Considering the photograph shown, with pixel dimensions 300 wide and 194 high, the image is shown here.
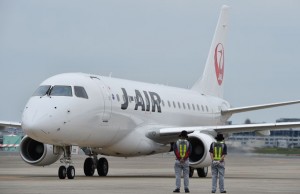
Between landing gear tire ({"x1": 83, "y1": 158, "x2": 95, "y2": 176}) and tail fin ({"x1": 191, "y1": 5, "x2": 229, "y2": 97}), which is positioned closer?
landing gear tire ({"x1": 83, "y1": 158, "x2": 95, "y2": 176})

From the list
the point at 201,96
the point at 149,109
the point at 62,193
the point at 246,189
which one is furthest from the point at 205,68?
the point at 62,193

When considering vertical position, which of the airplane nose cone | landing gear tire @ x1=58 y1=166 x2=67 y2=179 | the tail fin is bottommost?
landing gear tire @ x1=58 y1=166 x2=67 y2=179

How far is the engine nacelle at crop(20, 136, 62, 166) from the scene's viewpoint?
36438 millimetres

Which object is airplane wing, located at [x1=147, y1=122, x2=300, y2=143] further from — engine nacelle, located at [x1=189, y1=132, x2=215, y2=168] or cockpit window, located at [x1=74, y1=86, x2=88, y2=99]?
cockpit window, located at [x1=74, y1=86, x2=88, y2=99]

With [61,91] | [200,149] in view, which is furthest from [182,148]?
[200,149]

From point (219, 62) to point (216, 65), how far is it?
1.56ft

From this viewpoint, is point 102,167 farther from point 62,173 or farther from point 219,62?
point 219,62

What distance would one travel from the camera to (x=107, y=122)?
116ft

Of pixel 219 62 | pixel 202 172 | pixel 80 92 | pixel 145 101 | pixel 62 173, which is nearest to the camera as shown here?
pixel 62 173

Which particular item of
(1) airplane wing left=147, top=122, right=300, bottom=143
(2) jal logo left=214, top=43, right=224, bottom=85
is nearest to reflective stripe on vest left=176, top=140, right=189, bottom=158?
(1) airplane wing left=147, top=122, right=300, bottom=143

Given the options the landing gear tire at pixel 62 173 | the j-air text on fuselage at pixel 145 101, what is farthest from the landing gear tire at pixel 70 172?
the j-air text on fuselage at pixel 145 101

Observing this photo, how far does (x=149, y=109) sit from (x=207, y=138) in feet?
11.3

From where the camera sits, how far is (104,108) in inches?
1384

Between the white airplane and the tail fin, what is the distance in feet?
9.90
